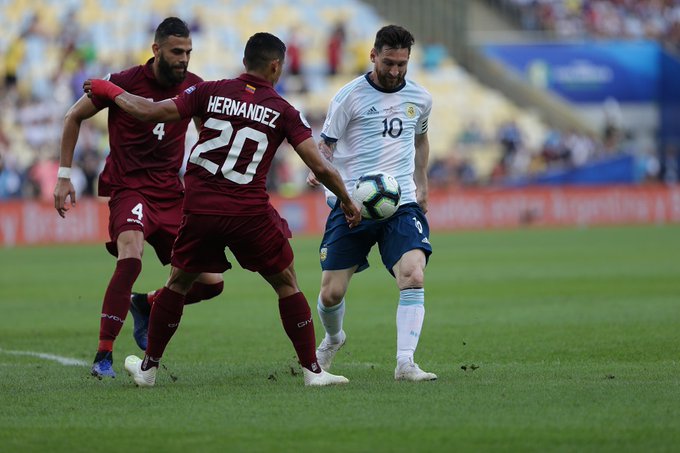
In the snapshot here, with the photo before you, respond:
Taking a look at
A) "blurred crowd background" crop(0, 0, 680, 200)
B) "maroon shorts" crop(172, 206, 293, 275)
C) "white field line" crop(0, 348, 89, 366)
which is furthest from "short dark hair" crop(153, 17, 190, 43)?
"blurred crowd background" crop(0, 0, 680, 200)

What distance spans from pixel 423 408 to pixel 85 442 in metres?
1.86

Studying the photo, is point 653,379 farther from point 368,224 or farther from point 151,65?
point 151,65

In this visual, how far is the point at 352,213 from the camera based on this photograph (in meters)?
7.69

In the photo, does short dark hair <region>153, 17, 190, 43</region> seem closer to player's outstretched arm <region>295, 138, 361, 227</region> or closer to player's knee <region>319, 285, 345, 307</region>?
player's outstretched arm <region>295, 138, 361, 227</region>

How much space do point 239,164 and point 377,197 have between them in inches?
44.6

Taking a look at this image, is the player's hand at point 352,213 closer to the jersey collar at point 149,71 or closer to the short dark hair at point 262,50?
the short dark hair at point 262,50

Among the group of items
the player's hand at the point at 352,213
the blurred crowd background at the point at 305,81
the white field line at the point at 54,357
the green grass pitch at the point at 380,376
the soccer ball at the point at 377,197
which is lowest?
the white field line at the point at 54,357

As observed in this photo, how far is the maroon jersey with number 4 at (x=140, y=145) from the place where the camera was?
8938 millimetres

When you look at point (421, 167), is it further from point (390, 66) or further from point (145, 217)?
point (145, 217)

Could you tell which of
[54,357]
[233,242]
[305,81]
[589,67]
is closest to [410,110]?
[233,242]

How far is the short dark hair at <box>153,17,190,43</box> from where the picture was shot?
27.8 ft

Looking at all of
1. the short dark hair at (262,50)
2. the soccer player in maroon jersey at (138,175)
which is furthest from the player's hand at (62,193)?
the short dark hair at (262,50)

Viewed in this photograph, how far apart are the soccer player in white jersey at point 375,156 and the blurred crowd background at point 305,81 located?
23.9 metres

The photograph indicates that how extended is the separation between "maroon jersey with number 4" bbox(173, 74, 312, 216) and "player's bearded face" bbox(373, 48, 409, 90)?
113 cm
